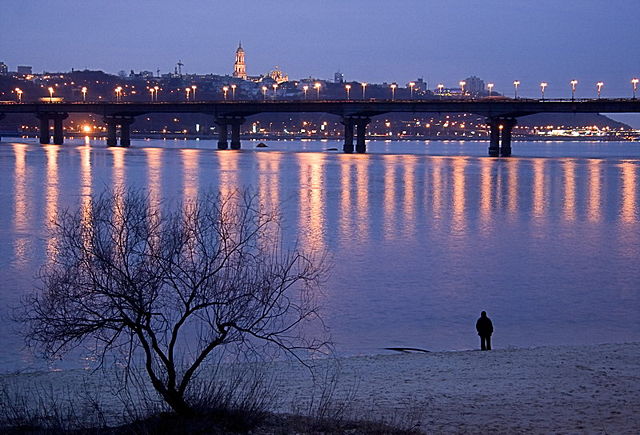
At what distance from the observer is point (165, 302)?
19.7 meters

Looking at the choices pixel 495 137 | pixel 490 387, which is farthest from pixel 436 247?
pixel 495 137

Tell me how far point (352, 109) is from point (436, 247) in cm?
9979

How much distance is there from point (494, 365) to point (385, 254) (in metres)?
14.3

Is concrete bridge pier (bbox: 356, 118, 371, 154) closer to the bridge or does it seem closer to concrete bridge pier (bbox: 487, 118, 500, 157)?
the bridge

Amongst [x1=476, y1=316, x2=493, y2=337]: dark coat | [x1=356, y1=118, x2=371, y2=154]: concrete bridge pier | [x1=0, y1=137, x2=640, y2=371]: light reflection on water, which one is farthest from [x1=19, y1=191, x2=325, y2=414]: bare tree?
[x1=356, y1=118, x2=371, y2=154]: concrete bridge pier

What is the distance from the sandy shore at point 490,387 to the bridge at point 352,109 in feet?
332

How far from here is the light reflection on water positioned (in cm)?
2089

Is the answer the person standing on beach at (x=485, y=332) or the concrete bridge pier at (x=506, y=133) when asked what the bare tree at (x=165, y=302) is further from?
the concrete bridge pier at (x=506, y=133)

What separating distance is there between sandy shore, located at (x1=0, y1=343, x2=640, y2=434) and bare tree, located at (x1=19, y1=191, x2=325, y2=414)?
3.22ft

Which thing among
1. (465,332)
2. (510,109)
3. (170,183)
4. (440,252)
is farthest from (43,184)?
(510,109)

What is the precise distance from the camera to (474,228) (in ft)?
130

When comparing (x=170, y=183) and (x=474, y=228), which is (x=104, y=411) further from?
(x=170, y=183)

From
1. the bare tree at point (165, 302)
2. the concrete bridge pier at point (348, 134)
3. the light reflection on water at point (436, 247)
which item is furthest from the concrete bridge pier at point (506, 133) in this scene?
the bare tree at point (165, 302)

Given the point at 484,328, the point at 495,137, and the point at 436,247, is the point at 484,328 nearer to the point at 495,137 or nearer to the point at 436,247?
the point at 436,247
